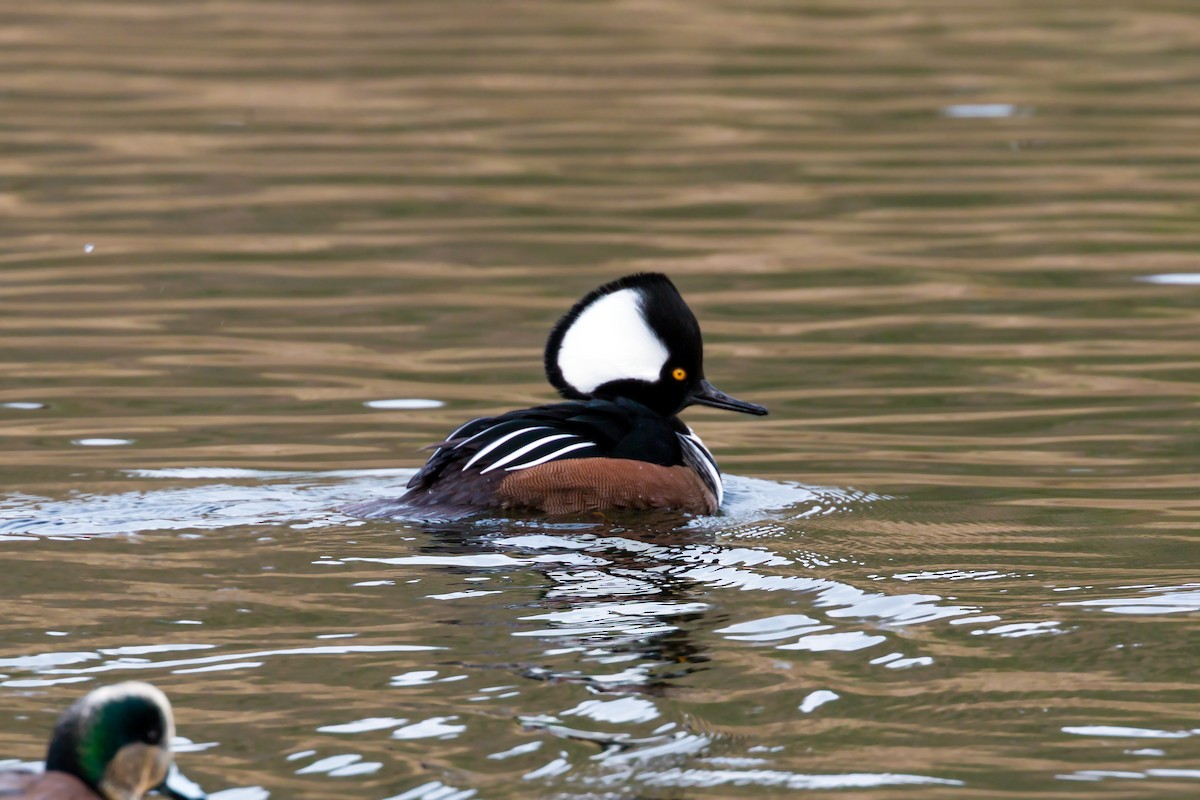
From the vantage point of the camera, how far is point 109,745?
430 centimetres

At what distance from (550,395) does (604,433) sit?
8.54 feet

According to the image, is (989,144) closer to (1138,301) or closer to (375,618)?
(1138,301)

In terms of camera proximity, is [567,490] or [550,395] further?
[550,395]

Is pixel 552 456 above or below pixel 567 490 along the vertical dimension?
above

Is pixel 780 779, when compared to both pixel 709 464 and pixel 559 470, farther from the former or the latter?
pixel 709 464

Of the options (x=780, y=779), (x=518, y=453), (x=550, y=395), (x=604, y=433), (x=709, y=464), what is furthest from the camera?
(x=550, y=395)

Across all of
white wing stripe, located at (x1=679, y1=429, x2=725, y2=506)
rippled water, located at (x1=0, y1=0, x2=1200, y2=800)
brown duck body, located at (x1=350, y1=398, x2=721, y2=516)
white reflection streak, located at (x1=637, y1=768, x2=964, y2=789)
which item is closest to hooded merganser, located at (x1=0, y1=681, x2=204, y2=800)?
rippled water, located at (x1=0, y1=0, x2=1200, y2=800)

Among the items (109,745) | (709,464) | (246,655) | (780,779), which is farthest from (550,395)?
(109,745)

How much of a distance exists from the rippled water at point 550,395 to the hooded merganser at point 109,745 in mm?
353

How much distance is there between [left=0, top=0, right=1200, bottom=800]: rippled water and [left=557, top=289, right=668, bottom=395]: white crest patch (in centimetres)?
66

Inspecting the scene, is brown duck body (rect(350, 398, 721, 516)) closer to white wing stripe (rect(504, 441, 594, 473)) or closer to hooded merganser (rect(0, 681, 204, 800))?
white wing stripe (rect(504, 441, 594, 473))

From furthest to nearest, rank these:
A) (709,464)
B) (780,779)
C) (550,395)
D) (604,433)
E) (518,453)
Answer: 1. (550,395)
2. (709,464)
3. (604,433)
4. (518,453)
5. (780,779)

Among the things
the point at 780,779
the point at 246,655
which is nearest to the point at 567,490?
the point at 246,655

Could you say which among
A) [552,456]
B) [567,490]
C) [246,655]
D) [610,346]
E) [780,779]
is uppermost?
[610,346]
